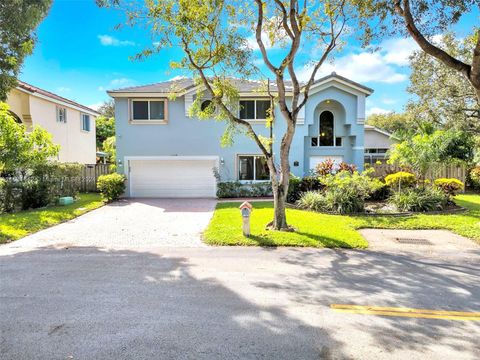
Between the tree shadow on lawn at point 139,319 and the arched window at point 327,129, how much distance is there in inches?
615

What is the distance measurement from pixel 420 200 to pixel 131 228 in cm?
1079

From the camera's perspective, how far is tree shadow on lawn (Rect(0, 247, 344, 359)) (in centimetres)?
352

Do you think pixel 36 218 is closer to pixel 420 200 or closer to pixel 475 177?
pixel 420 200

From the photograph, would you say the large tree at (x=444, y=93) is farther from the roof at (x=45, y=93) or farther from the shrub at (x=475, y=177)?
the roof at (x=45, y=93)

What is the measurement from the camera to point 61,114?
2411 cm

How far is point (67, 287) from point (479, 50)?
10.4 meters

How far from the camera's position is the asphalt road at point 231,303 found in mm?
3574

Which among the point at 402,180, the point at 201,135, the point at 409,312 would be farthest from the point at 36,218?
the point at 402,180

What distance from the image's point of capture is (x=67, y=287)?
5.45m

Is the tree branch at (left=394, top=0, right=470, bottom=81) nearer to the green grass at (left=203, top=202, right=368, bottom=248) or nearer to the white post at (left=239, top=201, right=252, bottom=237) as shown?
the green grass at (left=203, top=202, right=368, bottom=248)

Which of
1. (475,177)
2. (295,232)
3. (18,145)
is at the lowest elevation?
(295,232)

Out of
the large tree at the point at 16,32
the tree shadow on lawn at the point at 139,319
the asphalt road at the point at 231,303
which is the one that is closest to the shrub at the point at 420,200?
the asphalt road at the point at 231,303

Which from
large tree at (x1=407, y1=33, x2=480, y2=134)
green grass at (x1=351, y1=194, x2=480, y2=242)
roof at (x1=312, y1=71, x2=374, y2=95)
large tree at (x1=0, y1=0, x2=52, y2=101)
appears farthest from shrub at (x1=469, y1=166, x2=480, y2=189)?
large tree at (x1=0, y1=0, x2=52, y2=101)

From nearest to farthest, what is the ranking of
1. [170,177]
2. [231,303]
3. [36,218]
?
[231,303] → [36,218] → [170,177]
